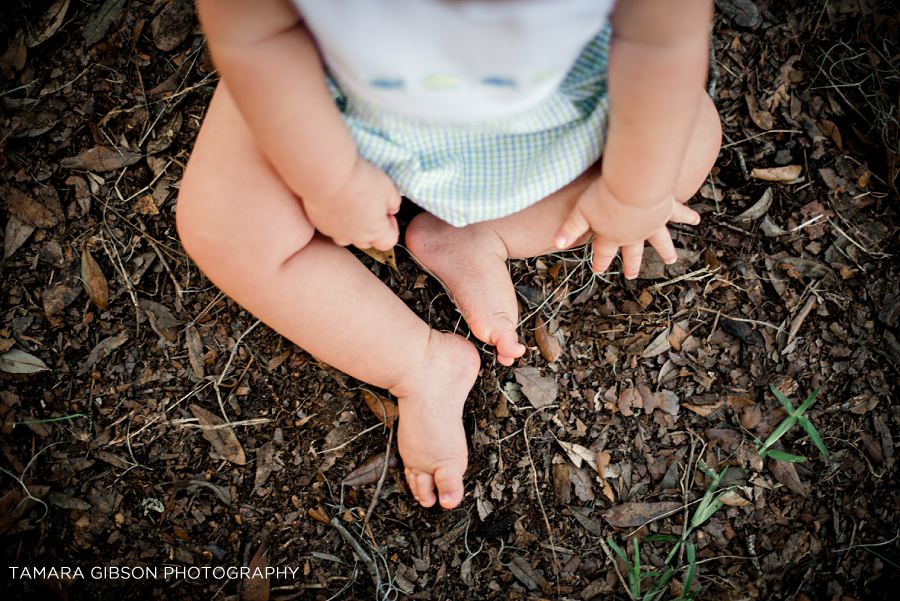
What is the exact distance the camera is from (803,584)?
5.22 ft

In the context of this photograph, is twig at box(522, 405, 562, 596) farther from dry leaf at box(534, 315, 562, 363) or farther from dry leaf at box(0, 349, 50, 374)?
dry leaf at box(0, 349, 50, 374)

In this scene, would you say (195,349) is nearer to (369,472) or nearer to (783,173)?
(369,472)

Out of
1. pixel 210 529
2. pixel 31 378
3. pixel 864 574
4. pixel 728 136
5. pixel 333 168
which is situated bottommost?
pixel 864 574

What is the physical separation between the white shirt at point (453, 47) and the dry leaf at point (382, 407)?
84cm

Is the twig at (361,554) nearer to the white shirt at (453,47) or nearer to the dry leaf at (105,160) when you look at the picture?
the white shirt at (453,47)

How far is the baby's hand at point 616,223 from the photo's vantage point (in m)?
1.29

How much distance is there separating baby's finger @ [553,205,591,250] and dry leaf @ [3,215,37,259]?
62.0 inches

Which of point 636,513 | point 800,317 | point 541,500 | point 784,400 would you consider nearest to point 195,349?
point 541,500

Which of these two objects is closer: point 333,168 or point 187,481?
point 333,168

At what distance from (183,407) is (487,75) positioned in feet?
4.21

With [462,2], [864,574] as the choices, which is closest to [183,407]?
[462,2]

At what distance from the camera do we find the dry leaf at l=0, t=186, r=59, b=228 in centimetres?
172

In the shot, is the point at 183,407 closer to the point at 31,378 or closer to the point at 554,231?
the point at 31,378

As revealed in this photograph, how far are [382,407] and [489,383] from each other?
32 cm
